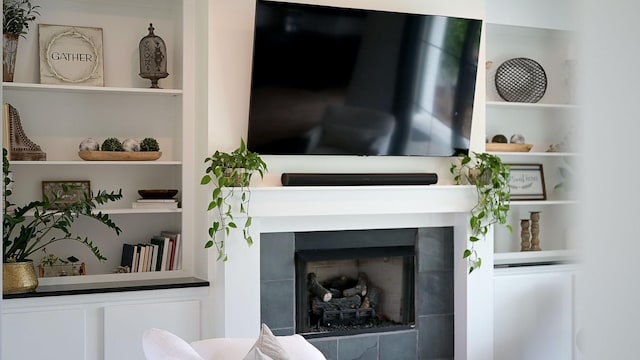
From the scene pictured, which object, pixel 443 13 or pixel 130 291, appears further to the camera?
pixel 443 13

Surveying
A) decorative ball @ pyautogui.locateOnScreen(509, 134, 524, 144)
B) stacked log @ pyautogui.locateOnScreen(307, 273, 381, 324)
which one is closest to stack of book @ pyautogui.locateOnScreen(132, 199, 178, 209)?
stacked log @ pyautogui.locateOnScreen(307, 273, 381, 324)

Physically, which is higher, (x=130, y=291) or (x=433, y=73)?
(x=433, y=73)

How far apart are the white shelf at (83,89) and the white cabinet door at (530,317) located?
243 cm

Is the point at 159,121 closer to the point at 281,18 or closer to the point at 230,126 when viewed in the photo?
the point at 230,126

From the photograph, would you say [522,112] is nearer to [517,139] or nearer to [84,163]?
[517,139]

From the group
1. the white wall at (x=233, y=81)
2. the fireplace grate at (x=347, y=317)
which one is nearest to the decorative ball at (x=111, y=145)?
the white wall at (x=233, y=81)

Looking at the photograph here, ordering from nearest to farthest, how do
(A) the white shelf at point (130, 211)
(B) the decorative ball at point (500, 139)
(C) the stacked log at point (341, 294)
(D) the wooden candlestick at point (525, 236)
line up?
(A) the white shelf at point (130, 211) < (C) the stacked log at point (341, 294) < (B) the decorative ball at point (500, 139) < (D) the wooden candlestick at point (525, 236)

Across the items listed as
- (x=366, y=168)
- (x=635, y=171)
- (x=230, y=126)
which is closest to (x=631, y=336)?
(x=635, y=171)

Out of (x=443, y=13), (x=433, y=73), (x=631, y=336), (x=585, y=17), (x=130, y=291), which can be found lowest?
(x=130, y=291)

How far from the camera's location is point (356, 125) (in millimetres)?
3971

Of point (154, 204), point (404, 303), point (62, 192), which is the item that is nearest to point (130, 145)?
point (154, 204)

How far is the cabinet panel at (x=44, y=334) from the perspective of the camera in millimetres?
3414

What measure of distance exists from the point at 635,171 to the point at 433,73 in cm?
394

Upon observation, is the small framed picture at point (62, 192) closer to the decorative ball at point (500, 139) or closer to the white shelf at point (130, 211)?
the white shelf at point (130, 211)
